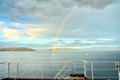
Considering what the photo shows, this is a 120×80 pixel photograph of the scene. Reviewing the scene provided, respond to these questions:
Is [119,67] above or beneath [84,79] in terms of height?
above

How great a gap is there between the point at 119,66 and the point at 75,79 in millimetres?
2251

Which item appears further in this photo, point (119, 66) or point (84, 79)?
point (84, 79)

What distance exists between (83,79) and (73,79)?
0.84 m

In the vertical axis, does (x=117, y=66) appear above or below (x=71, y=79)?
above

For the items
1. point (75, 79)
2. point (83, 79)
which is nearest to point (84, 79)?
point (83, 79)

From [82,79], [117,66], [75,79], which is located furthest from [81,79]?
[117,66]

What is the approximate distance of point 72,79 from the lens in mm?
10039

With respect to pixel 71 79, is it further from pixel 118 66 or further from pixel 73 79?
pixel 118 66

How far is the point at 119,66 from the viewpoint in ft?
32.6

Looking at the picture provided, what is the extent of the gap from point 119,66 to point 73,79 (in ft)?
7.69

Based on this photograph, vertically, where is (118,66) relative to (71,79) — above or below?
above

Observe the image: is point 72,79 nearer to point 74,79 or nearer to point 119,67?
point 74,79

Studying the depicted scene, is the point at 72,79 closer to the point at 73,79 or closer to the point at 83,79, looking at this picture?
the point at 73,79

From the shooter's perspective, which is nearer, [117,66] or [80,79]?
[117,66]
